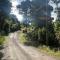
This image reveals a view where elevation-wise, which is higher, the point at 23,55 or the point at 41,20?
the point at 41,20

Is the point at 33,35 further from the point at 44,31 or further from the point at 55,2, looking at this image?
the point at 55,2

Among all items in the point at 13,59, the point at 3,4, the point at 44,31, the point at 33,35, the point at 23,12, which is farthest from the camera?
the point at 23,12

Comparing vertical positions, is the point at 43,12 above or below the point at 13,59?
above

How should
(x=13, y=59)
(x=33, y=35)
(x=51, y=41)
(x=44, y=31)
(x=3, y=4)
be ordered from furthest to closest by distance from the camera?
(x=33, y=35) → (x=44, y=31) → (x=51, y=41) → (x=3, y=4) → (x=13, y=59)

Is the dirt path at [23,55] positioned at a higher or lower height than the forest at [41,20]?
lower

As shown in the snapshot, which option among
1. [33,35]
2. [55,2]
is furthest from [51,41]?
[55,2]

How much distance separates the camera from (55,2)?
32.1 m

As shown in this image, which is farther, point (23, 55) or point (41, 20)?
point (41, 20)

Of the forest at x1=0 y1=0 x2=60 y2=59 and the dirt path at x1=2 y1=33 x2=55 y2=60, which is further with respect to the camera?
the forest at x1=0 y1=0 x2=60 y2=59

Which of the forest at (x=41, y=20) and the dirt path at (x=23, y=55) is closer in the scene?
the dirt path at (x=23, y=55)

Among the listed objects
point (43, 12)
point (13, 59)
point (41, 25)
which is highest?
point (43, 12)

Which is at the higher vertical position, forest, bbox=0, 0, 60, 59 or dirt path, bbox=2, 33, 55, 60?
forest, bbox=0, 0, 60, 59

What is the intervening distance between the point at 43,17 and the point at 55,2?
18.8ft

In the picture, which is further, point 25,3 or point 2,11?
point 25,3
